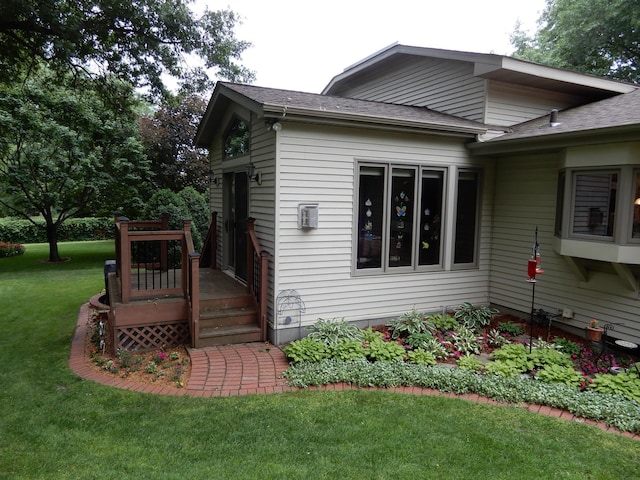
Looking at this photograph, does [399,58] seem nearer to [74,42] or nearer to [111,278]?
[74,42]

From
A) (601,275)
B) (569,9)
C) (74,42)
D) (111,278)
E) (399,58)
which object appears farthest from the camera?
(569,9)

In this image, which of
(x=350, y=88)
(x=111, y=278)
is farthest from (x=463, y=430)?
(x=350, y=88)

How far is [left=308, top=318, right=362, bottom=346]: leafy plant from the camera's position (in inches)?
219

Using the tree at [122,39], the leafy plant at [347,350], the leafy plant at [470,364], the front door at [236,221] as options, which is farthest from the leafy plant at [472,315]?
the tree at [122,39]

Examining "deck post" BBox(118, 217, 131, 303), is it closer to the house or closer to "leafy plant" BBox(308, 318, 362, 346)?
the house

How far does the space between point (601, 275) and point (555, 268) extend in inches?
28.5

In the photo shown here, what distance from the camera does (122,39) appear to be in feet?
24.0

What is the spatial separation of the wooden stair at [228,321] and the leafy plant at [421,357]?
2055 mm

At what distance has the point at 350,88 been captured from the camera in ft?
36.9

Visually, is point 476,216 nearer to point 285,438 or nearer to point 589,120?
point 589,120

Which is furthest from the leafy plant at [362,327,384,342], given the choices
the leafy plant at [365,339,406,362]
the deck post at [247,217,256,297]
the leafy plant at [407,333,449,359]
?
the deck post at [247,217,256,297]

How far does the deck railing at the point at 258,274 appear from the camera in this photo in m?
5.79

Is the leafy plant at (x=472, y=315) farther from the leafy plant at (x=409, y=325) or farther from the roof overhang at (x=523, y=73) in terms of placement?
the roof overhang at (x=523, y=73)

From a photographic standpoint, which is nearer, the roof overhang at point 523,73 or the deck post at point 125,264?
the deck post at point 125,264
